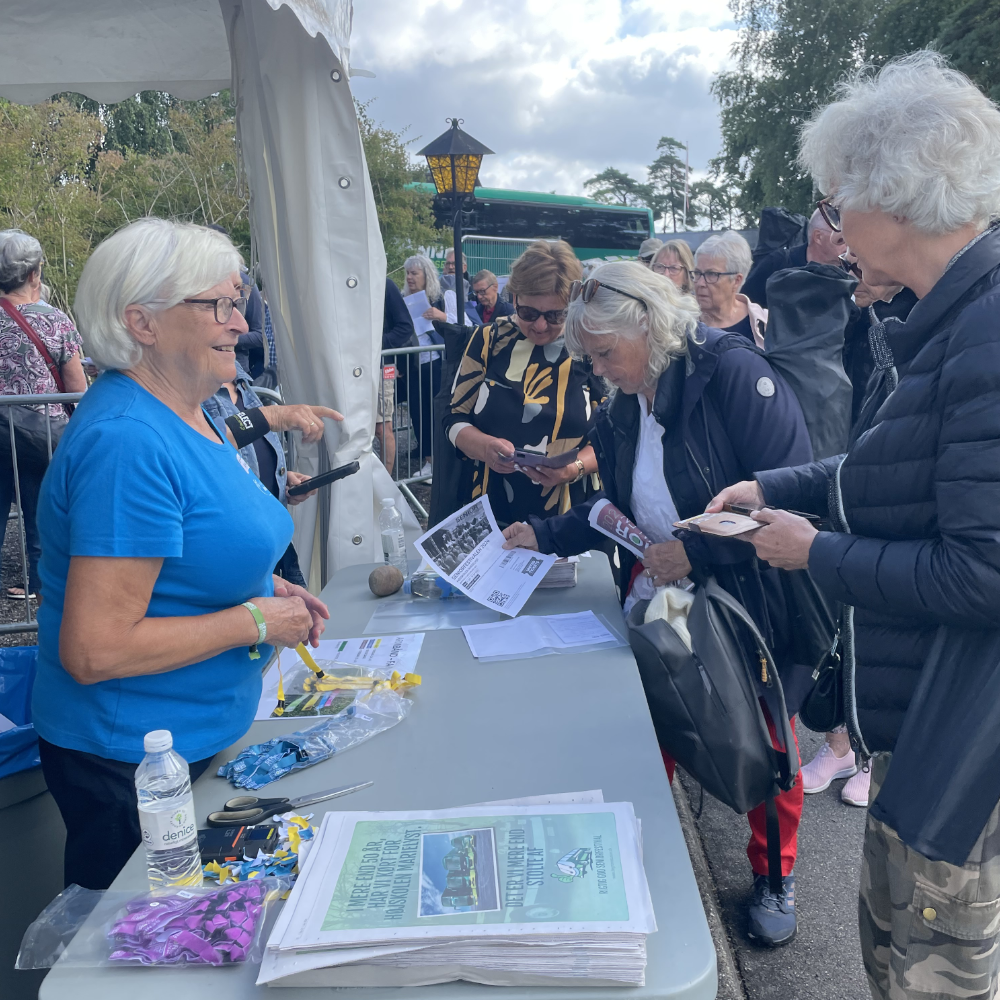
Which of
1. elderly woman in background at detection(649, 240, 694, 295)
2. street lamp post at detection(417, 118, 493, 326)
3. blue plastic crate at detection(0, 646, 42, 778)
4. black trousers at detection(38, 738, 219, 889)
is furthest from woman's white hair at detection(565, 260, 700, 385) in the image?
street lamp post at detection(417, 118, 493, 326)

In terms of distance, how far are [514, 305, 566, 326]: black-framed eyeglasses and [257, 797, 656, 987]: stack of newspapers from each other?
7.49 ft

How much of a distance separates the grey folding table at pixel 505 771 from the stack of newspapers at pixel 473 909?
34 mm

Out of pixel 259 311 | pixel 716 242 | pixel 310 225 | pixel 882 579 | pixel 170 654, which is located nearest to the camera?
pixel 882 579

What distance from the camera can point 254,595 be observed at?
1.71 meters

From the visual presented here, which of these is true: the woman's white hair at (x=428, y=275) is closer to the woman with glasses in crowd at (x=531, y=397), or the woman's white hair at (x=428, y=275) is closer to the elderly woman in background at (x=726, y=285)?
the elderly woman in background at (x=726, y=285)

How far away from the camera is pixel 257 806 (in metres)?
1.44

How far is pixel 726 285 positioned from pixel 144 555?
3838mm

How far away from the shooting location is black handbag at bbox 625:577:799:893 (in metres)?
1.79

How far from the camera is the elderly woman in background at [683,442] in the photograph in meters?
2.24

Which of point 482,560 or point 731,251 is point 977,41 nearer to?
point 731,251

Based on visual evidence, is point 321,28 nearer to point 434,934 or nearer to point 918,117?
point 918,117

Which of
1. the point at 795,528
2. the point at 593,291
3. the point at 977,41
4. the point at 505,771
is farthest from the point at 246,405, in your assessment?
the point at 977,41

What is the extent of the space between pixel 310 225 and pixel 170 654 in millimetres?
1852

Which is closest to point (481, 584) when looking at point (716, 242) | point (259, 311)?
point (716, 242)
